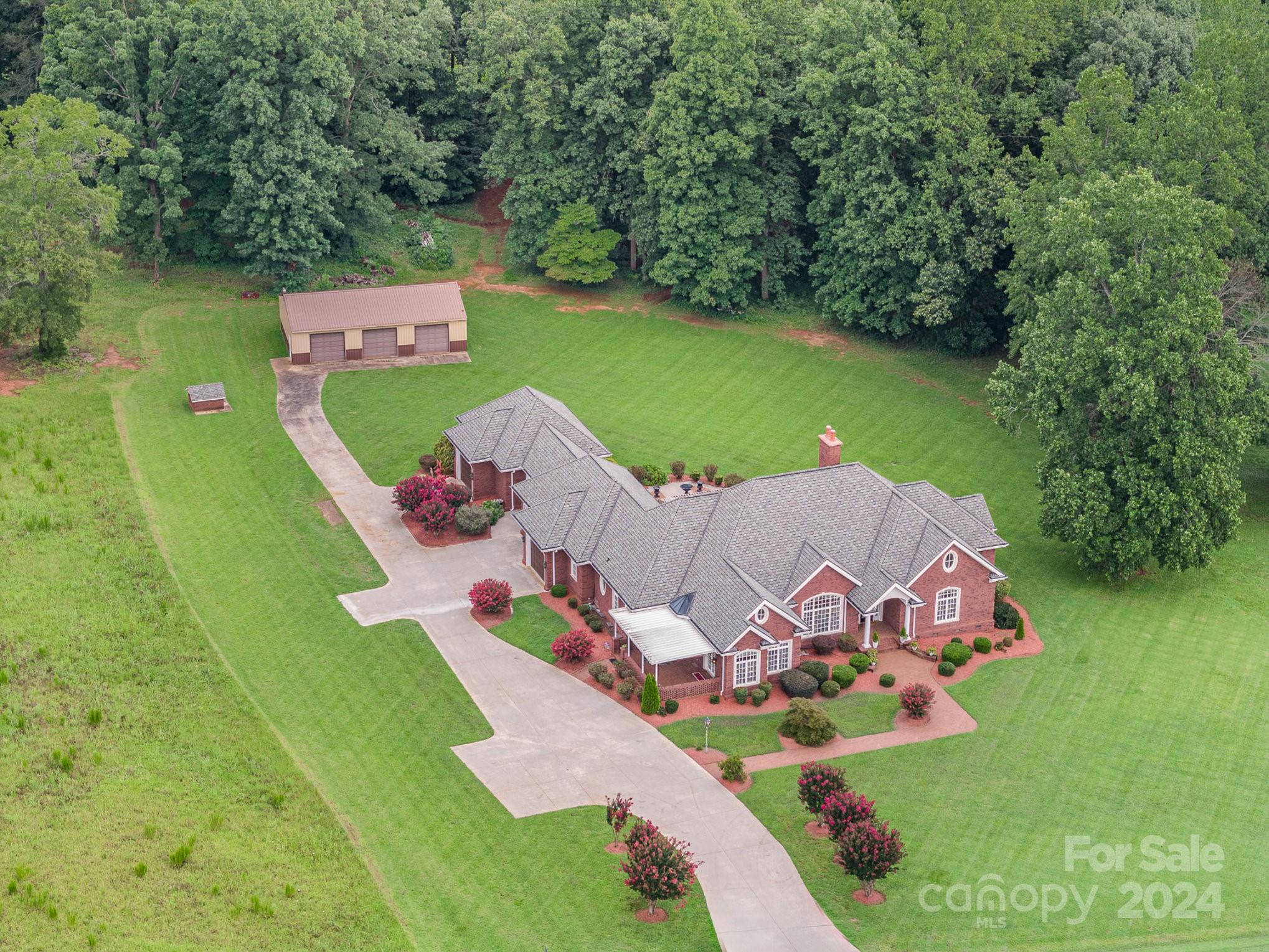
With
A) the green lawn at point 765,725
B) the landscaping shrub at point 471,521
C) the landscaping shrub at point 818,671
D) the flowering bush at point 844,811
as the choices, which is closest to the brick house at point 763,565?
the landscaping shrub at point 818,671

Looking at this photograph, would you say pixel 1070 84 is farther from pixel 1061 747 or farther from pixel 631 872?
pixel 631 872

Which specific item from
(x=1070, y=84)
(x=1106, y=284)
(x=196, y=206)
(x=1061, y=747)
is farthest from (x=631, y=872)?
(x=196, y=206)

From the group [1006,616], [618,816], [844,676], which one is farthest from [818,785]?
[1006,616]

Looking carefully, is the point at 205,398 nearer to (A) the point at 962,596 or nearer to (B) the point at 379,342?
(B) the point at 379,342

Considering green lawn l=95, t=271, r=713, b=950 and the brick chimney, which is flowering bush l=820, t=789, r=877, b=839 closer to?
green lawn l=95, t=271, r=713, b=950

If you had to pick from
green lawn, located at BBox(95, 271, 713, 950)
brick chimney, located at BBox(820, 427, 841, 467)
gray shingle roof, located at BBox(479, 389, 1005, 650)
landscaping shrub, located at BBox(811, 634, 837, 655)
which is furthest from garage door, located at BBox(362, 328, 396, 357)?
landscaping shrub, located at BBox(811, 634, 837, 655)

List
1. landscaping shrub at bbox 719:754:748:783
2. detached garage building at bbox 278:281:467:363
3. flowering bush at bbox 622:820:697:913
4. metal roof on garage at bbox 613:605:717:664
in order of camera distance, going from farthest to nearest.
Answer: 1. detached garage building at bbox 278:281:467:363
2. metal roof on garage at bbox 613:605:717:664
3. landscaping shrub at bbox 719:754:748:783
4. flowering bush at bbox 622:820:697:913
